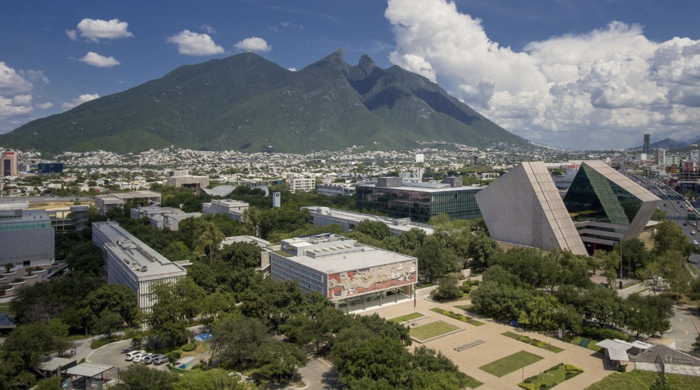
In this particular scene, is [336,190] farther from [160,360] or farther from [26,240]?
[160,360]

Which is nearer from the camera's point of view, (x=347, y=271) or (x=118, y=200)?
(x=347, y=271)

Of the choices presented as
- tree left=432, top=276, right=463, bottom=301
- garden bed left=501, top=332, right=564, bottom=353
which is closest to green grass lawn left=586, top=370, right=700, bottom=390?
garden bed left=501, top=332, right=564, bottom=353

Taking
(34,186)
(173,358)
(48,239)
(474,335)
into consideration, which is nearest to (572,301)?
(474,335)

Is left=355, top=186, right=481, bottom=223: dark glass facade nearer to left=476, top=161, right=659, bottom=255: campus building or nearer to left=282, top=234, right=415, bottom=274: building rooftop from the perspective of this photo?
left=476, top=161, right=659, bottom=255: campus building

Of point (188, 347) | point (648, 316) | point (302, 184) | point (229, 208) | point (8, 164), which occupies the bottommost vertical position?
point (188, 347)

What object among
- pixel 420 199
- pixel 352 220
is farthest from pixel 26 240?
pixel 420 199
